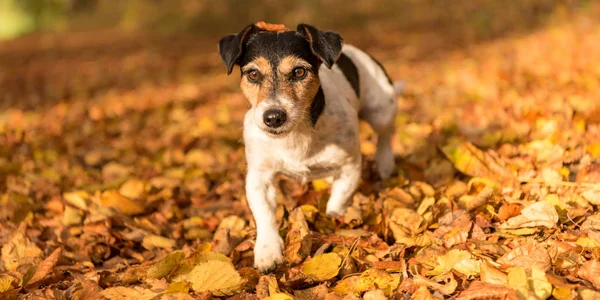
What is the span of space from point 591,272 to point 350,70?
2481mm

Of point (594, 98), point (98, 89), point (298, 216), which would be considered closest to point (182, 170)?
point (298, 216)

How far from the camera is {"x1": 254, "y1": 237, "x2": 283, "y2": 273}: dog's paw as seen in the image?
3264 millimetres

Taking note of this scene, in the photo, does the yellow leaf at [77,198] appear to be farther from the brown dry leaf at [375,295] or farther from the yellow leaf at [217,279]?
the brown dry leaf at [375,295]

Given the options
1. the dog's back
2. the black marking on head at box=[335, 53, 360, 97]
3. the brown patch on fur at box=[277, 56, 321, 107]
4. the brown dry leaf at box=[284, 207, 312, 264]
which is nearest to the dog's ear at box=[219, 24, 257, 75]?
the brown patch on fur at box=[277, 56, 321, 107]

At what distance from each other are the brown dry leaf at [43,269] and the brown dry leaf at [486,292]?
7.75 feet

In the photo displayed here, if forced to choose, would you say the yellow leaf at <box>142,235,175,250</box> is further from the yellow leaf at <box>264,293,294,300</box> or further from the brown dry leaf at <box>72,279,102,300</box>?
the yellow leaf at <box>264,293,294,300</box>

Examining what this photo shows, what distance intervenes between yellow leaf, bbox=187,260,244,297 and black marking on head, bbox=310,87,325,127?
1.26 metres

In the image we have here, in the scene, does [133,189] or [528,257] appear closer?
[528,257]

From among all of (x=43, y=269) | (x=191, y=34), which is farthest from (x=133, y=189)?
(x=191, y=34)

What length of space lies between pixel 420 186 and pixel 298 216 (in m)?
1.01

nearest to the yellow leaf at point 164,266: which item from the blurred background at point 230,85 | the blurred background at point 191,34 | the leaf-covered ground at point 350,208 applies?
the leaf-covered ground at point 350,208

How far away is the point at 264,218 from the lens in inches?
141

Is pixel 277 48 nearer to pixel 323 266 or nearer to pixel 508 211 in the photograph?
pixel 323 266

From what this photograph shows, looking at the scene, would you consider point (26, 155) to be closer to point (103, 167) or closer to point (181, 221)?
point (103, 167)
